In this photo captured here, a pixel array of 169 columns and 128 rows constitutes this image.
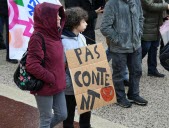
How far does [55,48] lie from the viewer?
3.29 metres

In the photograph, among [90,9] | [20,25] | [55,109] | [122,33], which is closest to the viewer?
[55,109]

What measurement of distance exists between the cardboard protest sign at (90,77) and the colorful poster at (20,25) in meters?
1.41

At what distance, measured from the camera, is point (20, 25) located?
518 centimetres

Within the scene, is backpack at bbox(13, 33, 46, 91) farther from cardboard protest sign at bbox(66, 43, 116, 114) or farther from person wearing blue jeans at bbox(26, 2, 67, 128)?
cardboard protest sign at bbox(66, 43, 116, 114)

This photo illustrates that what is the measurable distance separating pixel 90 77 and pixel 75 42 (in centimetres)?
37

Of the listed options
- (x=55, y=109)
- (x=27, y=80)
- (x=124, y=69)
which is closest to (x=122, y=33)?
(x=124, y=69)

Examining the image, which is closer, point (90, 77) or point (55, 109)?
point (55, 109)

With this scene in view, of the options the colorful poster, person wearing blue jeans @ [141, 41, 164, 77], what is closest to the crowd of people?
person wearing blue jeans @ [141, 41, 164, 77]

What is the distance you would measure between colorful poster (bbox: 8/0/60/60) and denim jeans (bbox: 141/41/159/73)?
5.88 ft

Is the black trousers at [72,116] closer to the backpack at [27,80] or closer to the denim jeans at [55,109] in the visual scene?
Answer: the denim jeans at [55,109]

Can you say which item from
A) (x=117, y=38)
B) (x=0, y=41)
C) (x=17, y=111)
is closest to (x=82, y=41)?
(x=117, y=38)

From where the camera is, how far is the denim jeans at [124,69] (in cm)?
466

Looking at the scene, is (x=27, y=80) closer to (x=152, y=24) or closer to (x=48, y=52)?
(x=48, y=52)

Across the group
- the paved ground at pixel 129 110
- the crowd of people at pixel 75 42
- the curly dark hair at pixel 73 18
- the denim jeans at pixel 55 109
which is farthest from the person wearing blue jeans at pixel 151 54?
the denim jeans at pixel 55 109
